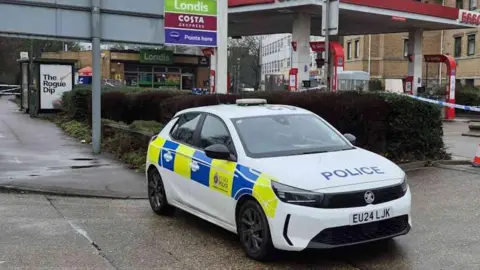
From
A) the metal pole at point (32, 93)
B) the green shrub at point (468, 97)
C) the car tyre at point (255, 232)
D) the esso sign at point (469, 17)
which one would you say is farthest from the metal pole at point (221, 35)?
the green shrub at point (468, 97)

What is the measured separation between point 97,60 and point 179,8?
2.51 meters

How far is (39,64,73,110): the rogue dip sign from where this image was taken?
22.2 meters

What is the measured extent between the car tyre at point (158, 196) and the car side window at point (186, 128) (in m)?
0.61

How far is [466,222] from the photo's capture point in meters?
Answer: 6.78

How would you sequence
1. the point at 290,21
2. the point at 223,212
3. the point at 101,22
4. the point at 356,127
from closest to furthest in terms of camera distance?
the point at 223,212, the point at 356,127, the point at 101,22, the point at 290,21

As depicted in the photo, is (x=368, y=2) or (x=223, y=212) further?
(x=368, y=2)

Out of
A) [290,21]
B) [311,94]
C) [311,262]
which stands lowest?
[311,262]

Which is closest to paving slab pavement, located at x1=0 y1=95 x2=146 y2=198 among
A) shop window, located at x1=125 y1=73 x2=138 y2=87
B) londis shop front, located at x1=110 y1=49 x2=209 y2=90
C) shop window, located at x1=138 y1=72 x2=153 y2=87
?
londis shop front, located at x1=110 y1=49 x2=209 y2=90

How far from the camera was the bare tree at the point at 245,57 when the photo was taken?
→ 85.1 metres

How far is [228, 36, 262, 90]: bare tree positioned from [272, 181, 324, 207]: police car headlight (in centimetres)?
7667

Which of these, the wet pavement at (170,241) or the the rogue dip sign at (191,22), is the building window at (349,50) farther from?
the wet pavement at (170,241)

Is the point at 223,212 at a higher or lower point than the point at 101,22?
lower

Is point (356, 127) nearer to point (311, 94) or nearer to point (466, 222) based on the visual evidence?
point (311, 94)

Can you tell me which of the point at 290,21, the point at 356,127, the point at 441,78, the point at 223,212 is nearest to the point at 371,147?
the point at 356,127
